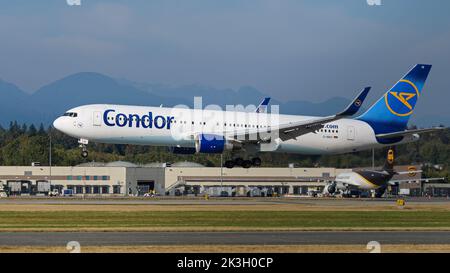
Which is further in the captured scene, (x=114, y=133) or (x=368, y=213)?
(x=114, y=133)

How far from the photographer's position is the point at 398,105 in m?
77.7

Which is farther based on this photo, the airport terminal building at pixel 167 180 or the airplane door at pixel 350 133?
the airport terminal building at pixel 167 180

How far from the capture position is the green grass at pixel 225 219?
43.8 meters

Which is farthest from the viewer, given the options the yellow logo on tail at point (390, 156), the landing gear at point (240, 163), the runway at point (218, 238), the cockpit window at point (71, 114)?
the yellow logo on tail at point (390, 156)

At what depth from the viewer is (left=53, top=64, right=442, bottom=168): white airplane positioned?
65.1m

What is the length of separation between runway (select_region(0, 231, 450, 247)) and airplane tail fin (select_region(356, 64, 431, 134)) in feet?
118

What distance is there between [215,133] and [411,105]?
2202 centimetres

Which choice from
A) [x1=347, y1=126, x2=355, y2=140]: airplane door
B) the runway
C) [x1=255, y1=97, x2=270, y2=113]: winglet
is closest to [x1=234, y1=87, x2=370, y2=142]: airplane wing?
[x1=347, y1=126, x2=355, y2=140]: airplane door

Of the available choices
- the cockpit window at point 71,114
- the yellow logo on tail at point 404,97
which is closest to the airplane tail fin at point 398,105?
the yellow logo on tail at point 404,97

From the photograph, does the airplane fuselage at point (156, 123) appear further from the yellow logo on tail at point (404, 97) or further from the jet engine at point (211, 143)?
the yellow logo on tail at point (404, 97)

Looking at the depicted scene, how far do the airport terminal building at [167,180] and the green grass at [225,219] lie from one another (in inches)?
2224

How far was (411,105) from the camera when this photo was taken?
260ft

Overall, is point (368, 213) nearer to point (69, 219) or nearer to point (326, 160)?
point (69, 219)
